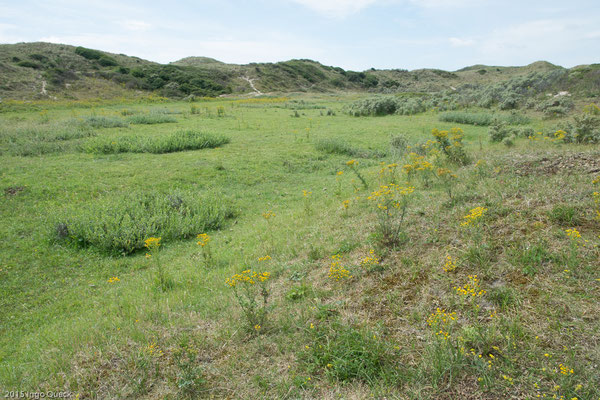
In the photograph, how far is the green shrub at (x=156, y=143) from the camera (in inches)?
568

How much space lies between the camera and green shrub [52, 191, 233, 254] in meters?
7.45

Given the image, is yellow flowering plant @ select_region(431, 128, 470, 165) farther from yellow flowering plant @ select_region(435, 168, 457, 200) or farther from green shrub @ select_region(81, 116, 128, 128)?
green shrub @ select_region(81, 116, 128, 128)

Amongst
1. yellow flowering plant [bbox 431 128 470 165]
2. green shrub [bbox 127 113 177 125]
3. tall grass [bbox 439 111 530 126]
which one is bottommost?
green shrub [bbox 127 113 177 125]

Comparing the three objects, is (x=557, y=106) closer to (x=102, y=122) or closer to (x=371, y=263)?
Result: (x=371, y=263)

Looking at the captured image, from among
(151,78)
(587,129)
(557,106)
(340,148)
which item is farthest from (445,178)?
(151,78)

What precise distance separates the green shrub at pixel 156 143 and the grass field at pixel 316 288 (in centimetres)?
460

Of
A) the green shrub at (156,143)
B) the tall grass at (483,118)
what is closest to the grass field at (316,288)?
the green shrub at (156,143)

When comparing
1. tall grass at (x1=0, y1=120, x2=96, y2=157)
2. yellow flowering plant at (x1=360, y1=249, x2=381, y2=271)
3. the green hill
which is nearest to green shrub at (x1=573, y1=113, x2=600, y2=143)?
yellow flowering plant at (x1=360, y1=249, x2=381, y2=271)

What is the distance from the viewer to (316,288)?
4676 mm

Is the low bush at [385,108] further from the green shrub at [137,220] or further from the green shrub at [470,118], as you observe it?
the green shrub at [137,220]

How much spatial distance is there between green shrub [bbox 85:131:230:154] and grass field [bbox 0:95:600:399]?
4604 millimetres

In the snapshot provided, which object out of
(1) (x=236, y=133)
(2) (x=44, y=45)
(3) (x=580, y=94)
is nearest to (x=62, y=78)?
(2) (x=44, y=45)

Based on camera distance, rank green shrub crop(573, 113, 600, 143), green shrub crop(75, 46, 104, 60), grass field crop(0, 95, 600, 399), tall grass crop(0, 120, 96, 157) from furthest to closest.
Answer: green shrub crop(75, 46, 104, 60) < tall grass crop(0, 120, 96, 157) < green shrub crop(573, 113, 600, 143) < grass field crop(0, 95, 600, 399)

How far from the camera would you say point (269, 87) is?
6488cm
